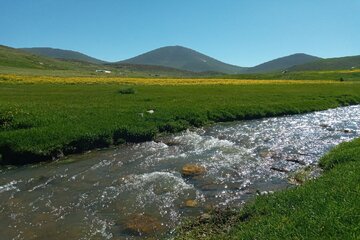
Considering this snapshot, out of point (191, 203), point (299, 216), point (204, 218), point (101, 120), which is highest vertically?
point (299, 216)

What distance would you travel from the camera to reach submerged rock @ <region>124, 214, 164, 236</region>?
13.7m

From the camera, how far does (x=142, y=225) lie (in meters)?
14.3

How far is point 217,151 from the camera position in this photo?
26.5m

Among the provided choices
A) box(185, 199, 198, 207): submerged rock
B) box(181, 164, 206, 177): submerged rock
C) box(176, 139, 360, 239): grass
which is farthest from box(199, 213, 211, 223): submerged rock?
box(181, 164, 206, 177): submerged rock

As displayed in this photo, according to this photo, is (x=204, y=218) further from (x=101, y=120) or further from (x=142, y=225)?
(x=101, y=120)

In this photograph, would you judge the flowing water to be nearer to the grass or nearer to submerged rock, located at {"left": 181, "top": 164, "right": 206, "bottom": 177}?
submerged rock, located at {"left": 181, "top": 164, "right": 206, "bottom": 177}

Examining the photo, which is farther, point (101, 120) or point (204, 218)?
point (101, 120)

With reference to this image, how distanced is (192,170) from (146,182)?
3.00 meters

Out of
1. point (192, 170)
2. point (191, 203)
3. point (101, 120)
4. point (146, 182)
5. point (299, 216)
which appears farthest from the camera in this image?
point (101, 120)

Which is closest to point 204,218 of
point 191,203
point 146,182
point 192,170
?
point 191,203

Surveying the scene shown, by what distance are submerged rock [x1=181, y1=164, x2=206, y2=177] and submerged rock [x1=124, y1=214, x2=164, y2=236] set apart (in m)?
6.02

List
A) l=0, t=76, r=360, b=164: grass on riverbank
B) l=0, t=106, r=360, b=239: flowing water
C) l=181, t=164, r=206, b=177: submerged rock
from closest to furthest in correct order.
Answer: l=0, t=106, r=360, b=239: flowing water, l=181, t=164, r=206, b=177: submerged rock, l=0, t=76, r=360, b=164: grass on riverbank

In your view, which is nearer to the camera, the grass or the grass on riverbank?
the grass

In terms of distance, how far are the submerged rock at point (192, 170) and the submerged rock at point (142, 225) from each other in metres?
6.02
